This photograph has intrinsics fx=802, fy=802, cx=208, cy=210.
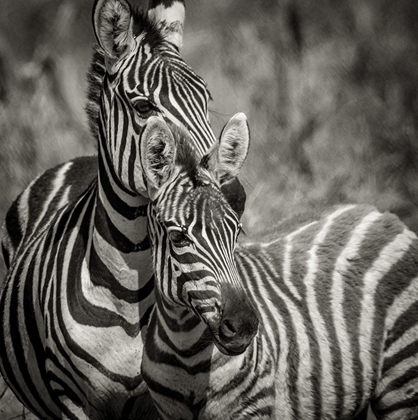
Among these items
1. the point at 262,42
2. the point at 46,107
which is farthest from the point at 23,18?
the point at 262,42

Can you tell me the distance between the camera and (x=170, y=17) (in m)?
5.11

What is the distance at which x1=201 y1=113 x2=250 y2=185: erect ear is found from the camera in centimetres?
395

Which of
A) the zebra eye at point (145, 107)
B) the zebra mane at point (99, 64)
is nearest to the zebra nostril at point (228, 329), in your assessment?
the zebra eye at point (145, 107)

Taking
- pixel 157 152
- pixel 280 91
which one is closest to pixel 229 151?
pixel 157 152

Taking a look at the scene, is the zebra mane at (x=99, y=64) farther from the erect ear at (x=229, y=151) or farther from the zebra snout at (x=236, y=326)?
the zebra snout at (x=236, y=326)

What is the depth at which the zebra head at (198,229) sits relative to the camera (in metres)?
3.59

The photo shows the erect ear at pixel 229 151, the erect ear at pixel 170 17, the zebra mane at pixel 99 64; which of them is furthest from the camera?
the erect ear at pixel 170 17

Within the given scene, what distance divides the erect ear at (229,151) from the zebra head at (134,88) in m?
0.18

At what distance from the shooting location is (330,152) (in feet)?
25.9

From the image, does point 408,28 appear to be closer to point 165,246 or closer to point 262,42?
point 262,42

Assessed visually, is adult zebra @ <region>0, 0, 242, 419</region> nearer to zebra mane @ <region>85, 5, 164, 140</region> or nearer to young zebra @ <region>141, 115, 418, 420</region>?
zebra mane @ <region>85, 5, 164, 140</region>

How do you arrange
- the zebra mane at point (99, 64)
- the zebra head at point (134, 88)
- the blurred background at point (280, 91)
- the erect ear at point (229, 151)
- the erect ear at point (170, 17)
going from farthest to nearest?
the blurred background at point (280, 91) → the erect ear at point (170, 17) → the zebra mane at point (99, 64) → the zebra head at point (134, 88) → the erect ear at point (229, 151)

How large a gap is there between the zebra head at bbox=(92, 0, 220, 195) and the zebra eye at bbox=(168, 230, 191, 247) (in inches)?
20.8

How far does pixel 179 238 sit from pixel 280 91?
459 centimetres
